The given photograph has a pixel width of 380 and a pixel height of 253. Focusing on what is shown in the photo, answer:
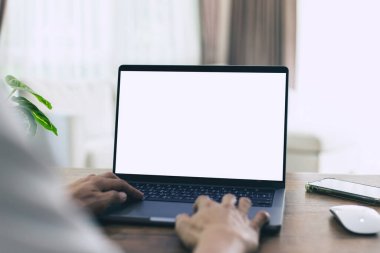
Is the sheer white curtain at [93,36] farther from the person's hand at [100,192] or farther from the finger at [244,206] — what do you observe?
the finger at [244,206]

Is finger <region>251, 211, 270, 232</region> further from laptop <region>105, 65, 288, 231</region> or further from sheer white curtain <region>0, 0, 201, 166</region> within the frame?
sheer white curtain <region>0, 0, 201, 166</region>

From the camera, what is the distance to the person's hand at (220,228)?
70 centimetres

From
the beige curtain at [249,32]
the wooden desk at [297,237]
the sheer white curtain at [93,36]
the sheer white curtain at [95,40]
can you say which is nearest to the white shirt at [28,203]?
the wooden desk at [297,237]

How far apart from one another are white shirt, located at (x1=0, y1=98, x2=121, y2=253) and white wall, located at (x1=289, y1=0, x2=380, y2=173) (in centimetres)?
356

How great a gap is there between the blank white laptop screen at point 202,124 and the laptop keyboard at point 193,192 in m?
0.05

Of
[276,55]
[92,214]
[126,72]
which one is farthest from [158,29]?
[92,214]

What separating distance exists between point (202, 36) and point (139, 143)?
10.1 ft

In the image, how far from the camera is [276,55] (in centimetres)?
421

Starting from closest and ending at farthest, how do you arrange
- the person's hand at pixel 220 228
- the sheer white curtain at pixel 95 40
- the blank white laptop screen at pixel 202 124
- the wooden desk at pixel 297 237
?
1. the person's hand at pixel 220 228
2. the wooden desk at pixel 297 237
3. the blank white laptop screen at pixel 202 124
4. the sheer white curtain at pixel 95 40

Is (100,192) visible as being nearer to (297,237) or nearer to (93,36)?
(297,237)

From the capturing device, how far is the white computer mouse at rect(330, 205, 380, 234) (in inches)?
34.5

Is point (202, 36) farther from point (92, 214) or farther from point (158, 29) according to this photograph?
point (92, 214)

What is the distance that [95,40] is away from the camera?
404 cm

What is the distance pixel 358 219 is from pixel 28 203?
682 millimetres
